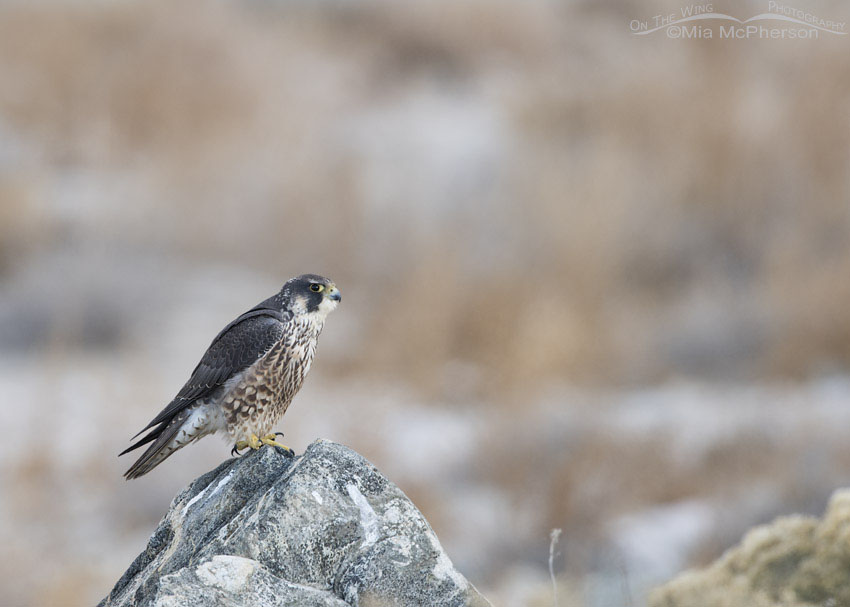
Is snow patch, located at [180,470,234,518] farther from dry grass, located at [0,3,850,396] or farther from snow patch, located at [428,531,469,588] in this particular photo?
dry grass, located at [0,3,850,396]

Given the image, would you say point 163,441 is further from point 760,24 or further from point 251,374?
point 760,24

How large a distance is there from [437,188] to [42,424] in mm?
7002

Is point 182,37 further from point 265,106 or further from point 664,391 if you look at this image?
point 664,391

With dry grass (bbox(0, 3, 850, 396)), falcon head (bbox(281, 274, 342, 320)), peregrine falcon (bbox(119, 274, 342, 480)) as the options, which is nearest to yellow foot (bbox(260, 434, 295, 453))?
peregrine falcon (bbox(119, 274, 342, 480))

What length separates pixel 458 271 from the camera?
11.3 metres

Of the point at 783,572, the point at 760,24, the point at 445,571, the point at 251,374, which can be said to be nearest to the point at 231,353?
the point at 251,374

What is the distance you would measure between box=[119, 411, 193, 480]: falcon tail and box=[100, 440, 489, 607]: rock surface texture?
0.47 metres

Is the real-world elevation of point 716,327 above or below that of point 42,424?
above

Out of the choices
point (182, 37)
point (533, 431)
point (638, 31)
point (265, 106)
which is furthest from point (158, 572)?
point (638, 31)

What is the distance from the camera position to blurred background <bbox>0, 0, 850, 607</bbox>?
Answer: 327 inches

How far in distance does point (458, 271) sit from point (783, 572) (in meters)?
8.18

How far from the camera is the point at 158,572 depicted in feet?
8.69

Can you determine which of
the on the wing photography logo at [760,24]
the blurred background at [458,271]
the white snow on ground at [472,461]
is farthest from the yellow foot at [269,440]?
the on the wing photography logo at [760,24]

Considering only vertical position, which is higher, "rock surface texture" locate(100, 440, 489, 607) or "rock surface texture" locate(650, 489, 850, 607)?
"rock surface texture" locate(650, 489, 850, 607)
